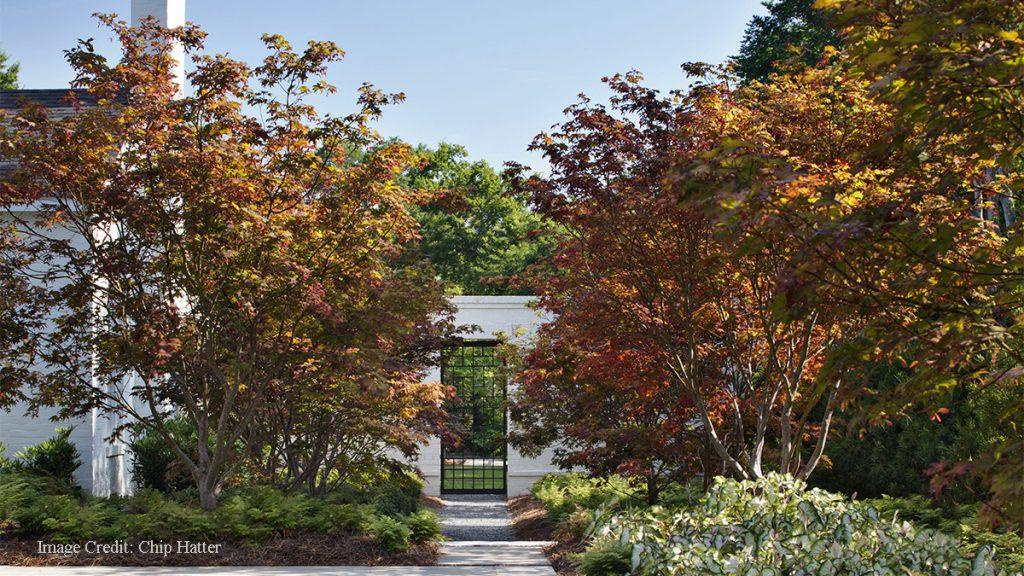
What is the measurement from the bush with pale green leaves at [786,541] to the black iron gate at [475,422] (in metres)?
12.3

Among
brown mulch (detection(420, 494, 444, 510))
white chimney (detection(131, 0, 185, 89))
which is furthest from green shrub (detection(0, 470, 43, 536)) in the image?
brown mulch (detection(420, 494, 444, 510))

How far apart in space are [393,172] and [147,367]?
3.21 m

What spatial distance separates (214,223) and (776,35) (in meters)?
25.0

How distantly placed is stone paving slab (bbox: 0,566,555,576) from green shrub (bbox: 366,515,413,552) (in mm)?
526

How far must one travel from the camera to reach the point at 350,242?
9.41m

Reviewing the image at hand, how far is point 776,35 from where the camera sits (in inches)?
1177

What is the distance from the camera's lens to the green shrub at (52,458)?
12109 mm

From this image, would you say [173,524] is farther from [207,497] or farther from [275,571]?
[275,571]

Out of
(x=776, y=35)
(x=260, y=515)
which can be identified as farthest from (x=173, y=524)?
(x=776, y=35)

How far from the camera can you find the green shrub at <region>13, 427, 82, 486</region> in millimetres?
12109

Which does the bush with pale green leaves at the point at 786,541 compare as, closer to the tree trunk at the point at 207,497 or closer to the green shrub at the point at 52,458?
the tree trunk at the point at 207,497

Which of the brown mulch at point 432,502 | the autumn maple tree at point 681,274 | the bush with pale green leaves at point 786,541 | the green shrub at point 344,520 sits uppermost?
the autumn maple tree at point 681,274

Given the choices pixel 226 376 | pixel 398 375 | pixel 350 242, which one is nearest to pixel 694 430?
pixel 398 375

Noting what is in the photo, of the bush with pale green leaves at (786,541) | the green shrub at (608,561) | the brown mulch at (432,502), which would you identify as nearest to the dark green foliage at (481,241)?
the brown mulch at (432,502)
